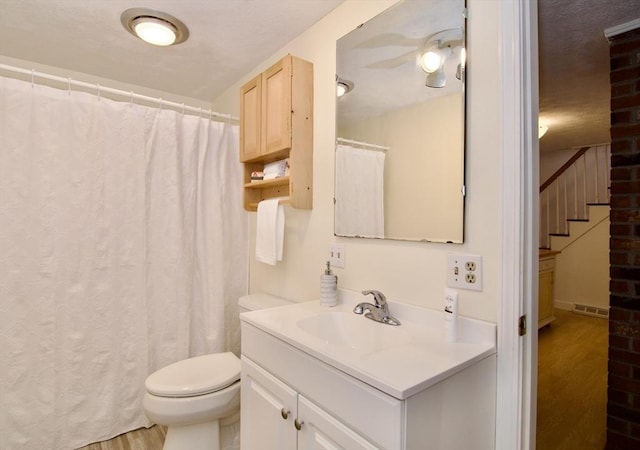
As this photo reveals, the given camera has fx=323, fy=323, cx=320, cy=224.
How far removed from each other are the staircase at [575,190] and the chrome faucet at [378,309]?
5.08m

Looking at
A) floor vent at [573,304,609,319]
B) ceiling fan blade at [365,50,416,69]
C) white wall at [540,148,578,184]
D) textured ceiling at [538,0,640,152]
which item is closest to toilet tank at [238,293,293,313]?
ceiling fan blade at [365,50,416,69]

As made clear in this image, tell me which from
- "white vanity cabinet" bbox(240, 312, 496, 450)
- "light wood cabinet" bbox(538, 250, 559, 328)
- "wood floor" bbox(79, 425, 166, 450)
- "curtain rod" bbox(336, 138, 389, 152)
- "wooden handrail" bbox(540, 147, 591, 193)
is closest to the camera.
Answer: "white vanity cabinet" bbox(240, 312, 496, 450)

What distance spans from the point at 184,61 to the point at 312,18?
0.98 metres

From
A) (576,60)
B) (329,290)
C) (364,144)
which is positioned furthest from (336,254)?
(576,60)

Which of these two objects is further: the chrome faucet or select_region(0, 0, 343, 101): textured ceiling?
select_region(0, 0, 343, 101): textured ceiling

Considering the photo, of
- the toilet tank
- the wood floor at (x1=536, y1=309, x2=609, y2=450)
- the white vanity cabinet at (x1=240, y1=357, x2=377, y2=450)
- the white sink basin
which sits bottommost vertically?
the wood floor at (x1=536, y1=309, x2=609, y2=450)

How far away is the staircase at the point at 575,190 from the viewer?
182 inches

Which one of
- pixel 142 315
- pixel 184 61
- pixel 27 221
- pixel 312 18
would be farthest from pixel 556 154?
pixel 27 221

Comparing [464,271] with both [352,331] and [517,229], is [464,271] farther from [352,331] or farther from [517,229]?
[352,331]

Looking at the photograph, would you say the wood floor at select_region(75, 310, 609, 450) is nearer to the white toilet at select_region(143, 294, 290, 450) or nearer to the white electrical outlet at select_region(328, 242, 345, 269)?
the white toilet at select_region(143, 294, 290, 450)

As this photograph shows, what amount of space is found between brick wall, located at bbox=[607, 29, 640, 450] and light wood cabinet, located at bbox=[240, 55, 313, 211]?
1.63 metres

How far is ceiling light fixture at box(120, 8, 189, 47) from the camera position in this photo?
5.41 ft

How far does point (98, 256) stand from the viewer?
5.98ft

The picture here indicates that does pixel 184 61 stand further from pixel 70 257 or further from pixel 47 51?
pixel 70 257
